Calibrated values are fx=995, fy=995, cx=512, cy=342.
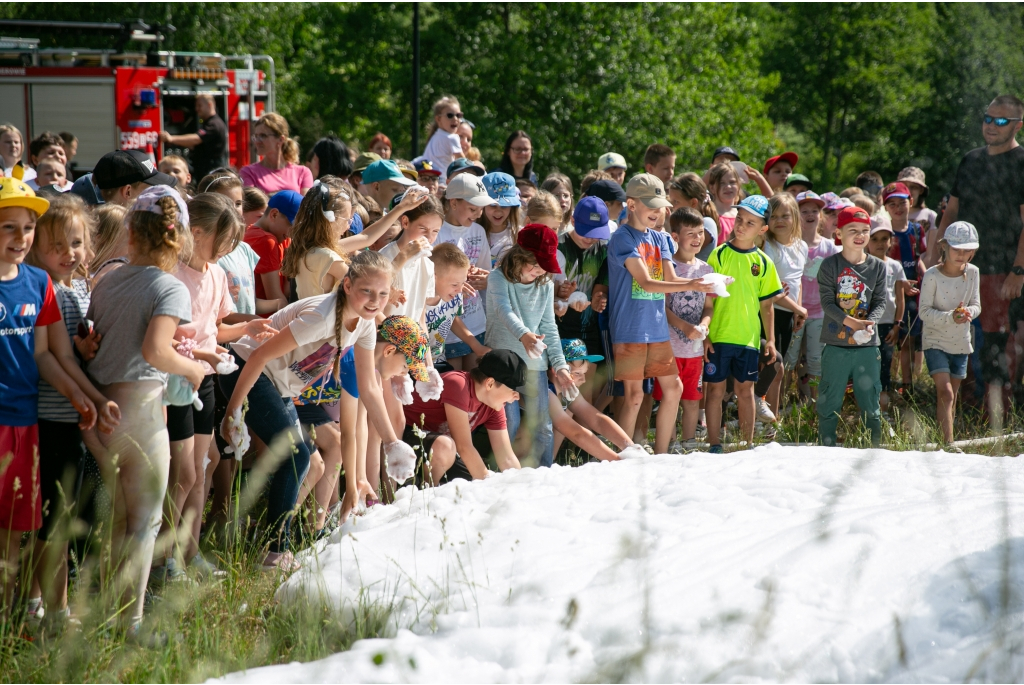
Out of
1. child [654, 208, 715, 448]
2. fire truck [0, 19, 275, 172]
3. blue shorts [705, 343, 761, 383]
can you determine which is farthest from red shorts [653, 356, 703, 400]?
fire truck [0, 19, 275, 172]

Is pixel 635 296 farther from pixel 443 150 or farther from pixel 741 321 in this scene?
pixel 443 150

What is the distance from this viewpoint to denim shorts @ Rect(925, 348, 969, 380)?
7.44 m

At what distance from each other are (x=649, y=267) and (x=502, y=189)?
114 centimetres

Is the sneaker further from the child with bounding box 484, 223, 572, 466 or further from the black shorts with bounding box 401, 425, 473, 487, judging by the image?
the black shorts with bounding box 401, 425, 473, 487

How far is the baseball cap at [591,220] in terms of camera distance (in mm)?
6992

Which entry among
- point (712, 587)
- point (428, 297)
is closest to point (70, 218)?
point (428, 297)

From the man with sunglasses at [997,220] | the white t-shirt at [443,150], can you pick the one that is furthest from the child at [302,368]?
the man with sunglasses at [997,220]

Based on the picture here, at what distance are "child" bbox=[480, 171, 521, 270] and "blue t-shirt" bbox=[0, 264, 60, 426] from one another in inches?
134

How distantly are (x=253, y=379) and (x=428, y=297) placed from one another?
1.66 metres

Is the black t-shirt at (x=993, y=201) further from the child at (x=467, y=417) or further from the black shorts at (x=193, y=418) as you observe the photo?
the black shorts at (x=193, y=418)

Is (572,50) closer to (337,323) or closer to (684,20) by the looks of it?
(684,20)

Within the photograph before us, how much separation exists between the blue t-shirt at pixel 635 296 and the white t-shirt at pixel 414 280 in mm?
1515

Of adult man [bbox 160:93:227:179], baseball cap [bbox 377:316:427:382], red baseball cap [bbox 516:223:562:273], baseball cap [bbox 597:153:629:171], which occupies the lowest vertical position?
baseball cap [bbox 377:316:427:382]

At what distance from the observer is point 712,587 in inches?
144
